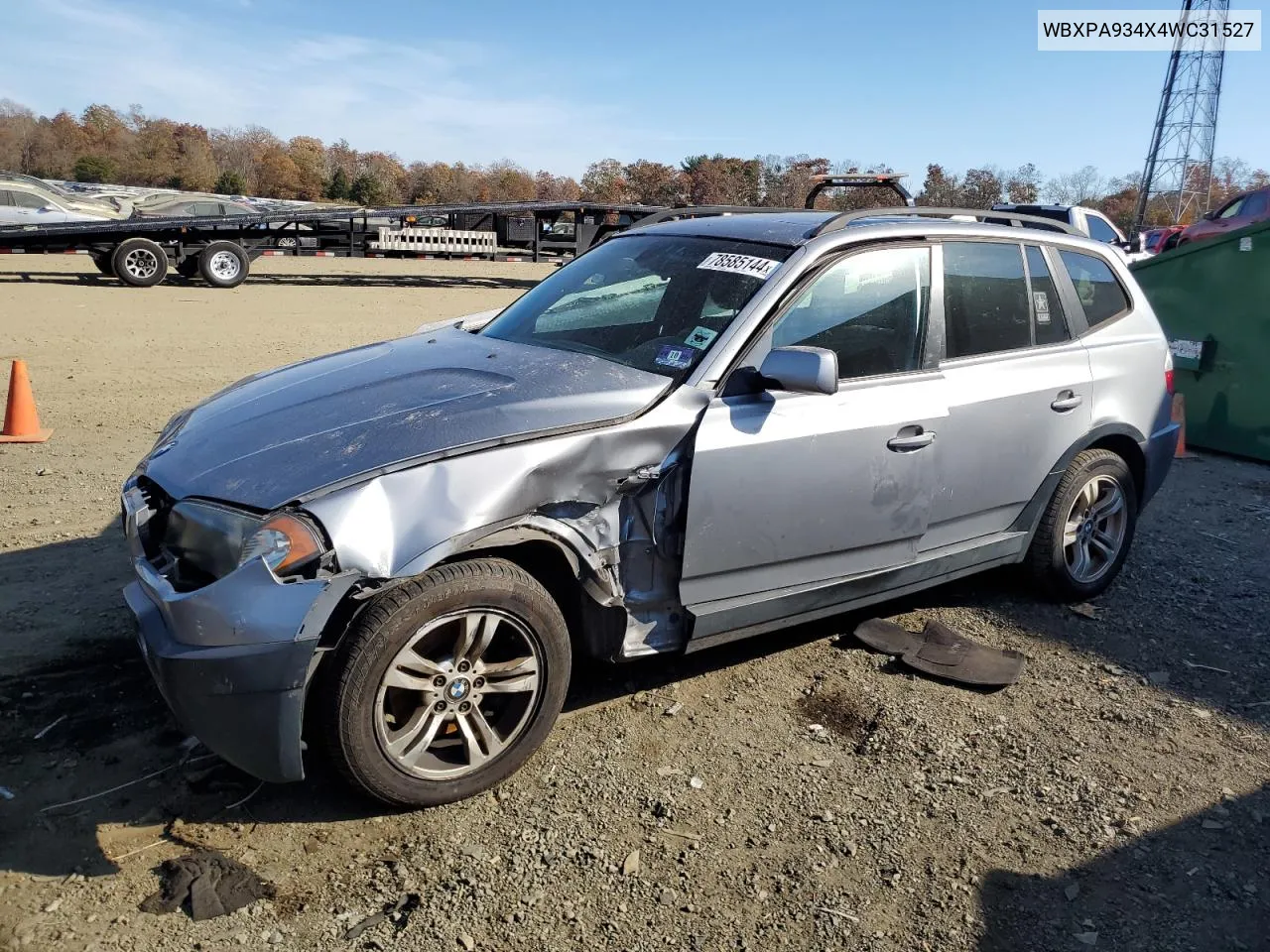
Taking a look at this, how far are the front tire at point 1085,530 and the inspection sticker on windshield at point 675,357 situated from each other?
217 cm

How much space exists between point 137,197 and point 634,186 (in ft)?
110

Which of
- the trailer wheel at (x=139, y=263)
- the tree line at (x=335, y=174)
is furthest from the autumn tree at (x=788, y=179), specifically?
the trailer wheel at (x=139, y=263)

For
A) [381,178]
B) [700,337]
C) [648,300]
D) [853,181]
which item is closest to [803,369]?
[700,337]

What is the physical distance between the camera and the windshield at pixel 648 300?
371 cm

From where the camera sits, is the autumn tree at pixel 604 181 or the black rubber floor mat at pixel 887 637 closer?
the black rubber floor mat at pixel 887 637

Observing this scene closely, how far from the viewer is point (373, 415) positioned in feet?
10.6

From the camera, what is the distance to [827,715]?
3799 millimetres

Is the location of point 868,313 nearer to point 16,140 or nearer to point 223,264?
point 223,264

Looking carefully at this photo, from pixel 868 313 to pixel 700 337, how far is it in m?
0.76

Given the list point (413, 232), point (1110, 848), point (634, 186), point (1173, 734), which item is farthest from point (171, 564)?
point (634, 186)

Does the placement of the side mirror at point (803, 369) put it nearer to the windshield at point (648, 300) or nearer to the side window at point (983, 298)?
the windshield at point (648, 300)

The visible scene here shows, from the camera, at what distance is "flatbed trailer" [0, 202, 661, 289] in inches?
691

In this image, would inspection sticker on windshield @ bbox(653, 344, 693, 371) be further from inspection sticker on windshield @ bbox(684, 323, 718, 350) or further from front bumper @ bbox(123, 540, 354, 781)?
front bumper @ bbox(123, 540, 354, 781)

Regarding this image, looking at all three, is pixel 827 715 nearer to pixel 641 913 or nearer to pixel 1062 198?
pixel 641 913
